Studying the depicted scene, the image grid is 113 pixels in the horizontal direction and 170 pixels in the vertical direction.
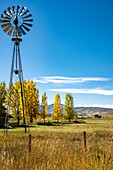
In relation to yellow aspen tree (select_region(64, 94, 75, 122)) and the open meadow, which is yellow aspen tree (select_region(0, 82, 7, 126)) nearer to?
yellow aspen tree (select_region(64, 94, 75, 122))

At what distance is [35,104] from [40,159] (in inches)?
1364

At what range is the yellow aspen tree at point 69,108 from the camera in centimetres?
5159

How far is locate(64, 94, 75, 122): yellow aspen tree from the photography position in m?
51.6

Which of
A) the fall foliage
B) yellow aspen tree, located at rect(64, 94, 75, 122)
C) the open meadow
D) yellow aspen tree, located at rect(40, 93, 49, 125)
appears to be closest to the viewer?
the open meadow

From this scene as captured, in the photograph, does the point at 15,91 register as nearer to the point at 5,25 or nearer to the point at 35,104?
the point at 35,104

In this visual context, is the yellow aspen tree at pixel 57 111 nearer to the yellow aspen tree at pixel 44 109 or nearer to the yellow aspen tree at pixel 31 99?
the yellow aspen tree at pixel 44 109

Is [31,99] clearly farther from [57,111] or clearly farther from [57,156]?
[57,156]

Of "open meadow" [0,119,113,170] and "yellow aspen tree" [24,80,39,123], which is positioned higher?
"yellow aspen tree" [24,80,39,123]

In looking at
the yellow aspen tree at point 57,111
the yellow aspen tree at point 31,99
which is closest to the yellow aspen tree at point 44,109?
the yellow aspen tree at point 31,99

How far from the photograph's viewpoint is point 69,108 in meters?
52.2

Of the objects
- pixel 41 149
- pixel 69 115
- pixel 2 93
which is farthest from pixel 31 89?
pixel 41 149

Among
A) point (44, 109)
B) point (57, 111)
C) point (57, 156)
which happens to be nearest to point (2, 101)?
point (44, 109)

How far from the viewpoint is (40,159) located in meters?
5.25

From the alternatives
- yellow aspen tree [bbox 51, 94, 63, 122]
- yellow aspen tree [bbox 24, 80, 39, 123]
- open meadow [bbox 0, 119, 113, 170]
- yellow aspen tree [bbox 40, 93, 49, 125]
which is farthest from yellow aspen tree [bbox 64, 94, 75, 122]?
open meadow [bbox 0, 119, 113, 170]
